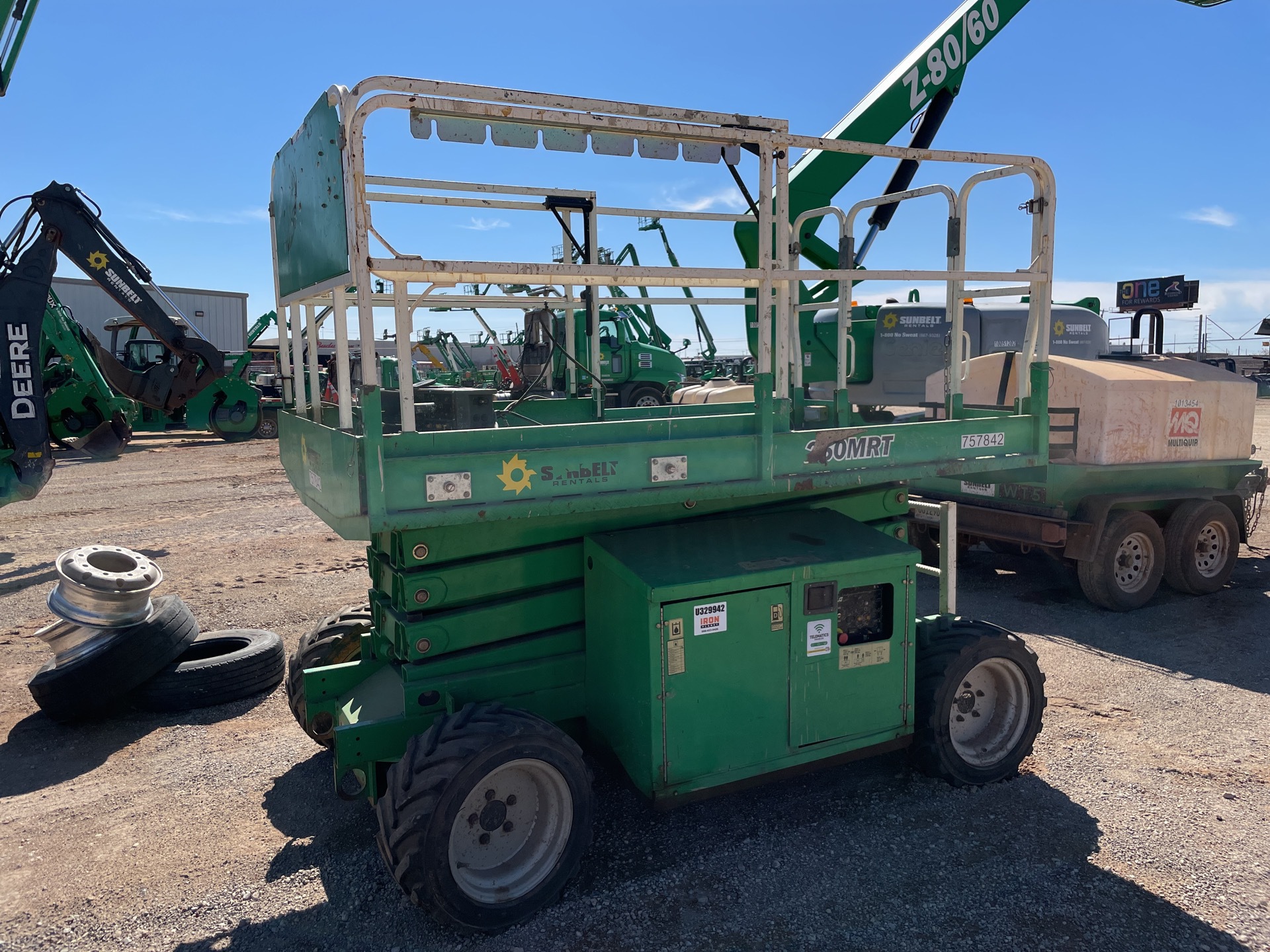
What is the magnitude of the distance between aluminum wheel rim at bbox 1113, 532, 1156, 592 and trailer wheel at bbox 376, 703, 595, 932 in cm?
579

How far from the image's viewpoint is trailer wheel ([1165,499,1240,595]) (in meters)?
7.61

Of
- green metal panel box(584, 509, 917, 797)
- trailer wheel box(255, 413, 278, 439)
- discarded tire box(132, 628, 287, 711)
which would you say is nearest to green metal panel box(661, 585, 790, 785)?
green metal panel box(584, 509, 917, 797)

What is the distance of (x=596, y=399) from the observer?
5367mm

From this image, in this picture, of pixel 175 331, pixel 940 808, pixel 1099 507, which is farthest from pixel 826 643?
pixel 175 331

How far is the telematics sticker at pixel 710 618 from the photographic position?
142 inches

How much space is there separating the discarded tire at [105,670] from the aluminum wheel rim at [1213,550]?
27.2 feet

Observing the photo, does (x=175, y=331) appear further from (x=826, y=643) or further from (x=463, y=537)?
(x=826, y=643)

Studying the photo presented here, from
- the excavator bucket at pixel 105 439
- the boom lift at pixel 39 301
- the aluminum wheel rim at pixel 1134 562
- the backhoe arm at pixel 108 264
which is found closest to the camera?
the aluminum wheel rim at pixel 1134 562

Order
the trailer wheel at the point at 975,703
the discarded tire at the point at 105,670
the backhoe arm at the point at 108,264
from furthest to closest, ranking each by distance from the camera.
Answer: the backhoe arm at the point at 108,264
the discarded tire at the point at 105,670
the trailer wheel at the point at 975,703

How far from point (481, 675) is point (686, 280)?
192 cm

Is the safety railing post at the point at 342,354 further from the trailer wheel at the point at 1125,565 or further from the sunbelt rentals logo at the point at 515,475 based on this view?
the trailer wheel at the point at 1125,565

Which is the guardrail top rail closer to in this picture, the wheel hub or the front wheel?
the wheel hub

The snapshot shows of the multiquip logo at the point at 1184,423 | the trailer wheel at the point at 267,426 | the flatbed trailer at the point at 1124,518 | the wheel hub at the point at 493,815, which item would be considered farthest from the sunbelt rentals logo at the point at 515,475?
the trailer wheel at the point at 267,426

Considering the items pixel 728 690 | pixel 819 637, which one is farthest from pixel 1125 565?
pixel 728 690
